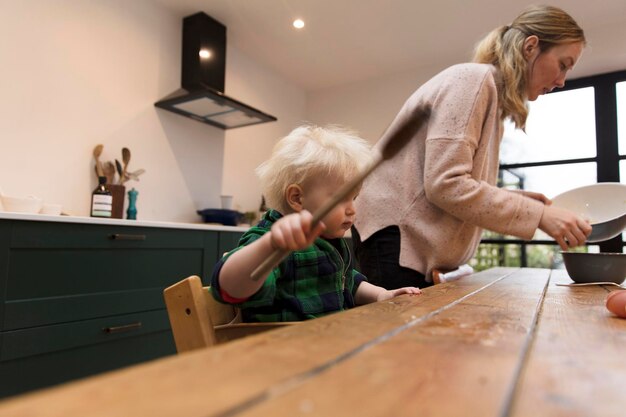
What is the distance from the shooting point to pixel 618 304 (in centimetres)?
60

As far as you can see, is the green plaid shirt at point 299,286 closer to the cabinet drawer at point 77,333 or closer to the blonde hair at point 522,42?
the blonde hair at point 522,42

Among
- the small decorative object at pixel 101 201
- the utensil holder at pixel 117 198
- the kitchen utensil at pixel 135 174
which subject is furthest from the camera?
the kitchen utensil at pixel 135 174

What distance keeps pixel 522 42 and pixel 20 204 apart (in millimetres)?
2048

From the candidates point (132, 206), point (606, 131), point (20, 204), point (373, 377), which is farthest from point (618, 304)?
point (606, 131)

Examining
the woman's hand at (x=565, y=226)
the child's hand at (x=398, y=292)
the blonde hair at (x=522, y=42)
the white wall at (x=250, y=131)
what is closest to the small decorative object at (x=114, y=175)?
the white wall at (x=250, y=131)

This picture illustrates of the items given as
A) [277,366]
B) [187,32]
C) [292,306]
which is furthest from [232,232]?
[277,366]

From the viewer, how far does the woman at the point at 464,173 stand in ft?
3.31

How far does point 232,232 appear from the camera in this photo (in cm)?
258

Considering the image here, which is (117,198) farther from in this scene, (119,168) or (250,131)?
(250,131)

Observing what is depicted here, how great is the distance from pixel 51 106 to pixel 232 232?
1.19 meters

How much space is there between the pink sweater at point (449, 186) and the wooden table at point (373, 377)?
1.85 feet

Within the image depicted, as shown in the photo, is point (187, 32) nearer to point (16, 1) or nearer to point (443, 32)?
point (16, 1)

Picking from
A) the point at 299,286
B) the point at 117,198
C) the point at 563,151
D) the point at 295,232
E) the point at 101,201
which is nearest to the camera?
the point at 295,232

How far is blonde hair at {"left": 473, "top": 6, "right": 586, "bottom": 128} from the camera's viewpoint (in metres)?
1.15
